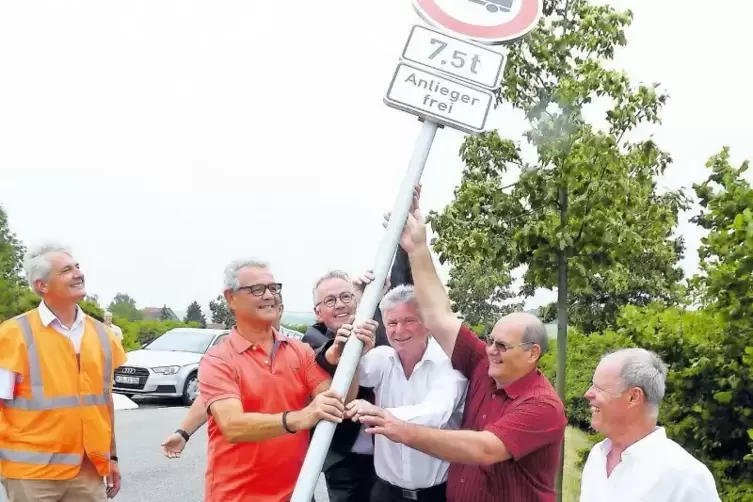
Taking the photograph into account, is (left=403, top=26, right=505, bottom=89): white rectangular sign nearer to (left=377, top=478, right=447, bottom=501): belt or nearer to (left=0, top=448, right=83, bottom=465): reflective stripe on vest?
(left=377, top=478, right=447, bottom=501): belt

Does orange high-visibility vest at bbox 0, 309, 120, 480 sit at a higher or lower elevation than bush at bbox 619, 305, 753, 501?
lower

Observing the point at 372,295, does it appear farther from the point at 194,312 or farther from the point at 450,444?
the point at 194,312

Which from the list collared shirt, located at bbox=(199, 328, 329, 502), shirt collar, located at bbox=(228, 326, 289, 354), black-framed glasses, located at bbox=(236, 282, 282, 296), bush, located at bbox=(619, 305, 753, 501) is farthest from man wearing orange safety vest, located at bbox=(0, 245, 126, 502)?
bush, located at bbox=(619, 305, 753, 501)

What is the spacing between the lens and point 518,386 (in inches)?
128

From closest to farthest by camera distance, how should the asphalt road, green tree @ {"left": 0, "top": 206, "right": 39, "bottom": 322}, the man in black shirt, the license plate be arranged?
the man in black shirt, the asphalt road, the license plate, green tree @ {"left": 0, "top": 206, "right": 39, "bottom": 322}

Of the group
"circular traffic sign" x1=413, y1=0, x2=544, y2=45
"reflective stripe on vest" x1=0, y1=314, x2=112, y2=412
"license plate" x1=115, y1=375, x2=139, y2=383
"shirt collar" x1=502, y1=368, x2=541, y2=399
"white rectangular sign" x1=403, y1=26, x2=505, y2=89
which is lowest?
"license plate" x1=115, y1=375, x2=139, y2=383

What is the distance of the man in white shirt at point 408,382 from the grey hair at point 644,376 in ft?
2.40

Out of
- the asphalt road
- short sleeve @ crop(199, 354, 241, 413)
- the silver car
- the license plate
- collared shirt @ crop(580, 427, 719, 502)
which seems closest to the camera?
Answer: collared shirt @ crop(580, 427, 719, 502)

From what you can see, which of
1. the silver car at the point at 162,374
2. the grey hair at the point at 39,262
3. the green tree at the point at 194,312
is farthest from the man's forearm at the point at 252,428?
the green tree at the point at 194,312

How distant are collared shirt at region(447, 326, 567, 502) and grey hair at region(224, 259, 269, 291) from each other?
85 cm

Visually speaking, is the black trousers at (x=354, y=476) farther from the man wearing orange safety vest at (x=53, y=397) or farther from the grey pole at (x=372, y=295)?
the grey pole at (x=372, y=295)

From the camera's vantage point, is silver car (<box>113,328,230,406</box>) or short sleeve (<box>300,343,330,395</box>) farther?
silver car (<box>113,328,230,406</box>)

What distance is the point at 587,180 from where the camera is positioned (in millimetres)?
9266

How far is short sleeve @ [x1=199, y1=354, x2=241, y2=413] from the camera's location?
126 inches
